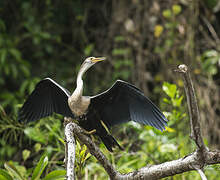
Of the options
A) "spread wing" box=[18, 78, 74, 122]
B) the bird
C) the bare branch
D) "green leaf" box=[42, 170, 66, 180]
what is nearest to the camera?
the bare branch

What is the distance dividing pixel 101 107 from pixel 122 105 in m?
0.12

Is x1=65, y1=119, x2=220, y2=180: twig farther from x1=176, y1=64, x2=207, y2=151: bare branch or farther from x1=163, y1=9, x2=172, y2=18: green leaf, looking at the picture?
x1=163, y1=9, x2=172, y2=18: green leaf

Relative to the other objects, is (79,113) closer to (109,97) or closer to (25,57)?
(109,97)

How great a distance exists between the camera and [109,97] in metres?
1.85

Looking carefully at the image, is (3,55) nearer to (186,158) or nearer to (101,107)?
(101,107)

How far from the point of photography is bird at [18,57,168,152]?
172 centimetres

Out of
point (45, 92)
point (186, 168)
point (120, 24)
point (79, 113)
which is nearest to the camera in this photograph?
point (186, 168)

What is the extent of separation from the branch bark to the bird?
0.81 feet

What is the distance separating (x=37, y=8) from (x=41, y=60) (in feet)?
1.84

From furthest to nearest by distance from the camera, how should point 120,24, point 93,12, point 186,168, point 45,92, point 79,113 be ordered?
point 93,12
point 120,24
point 45,92
point 79,113
point 186,168

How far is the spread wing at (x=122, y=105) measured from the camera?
1.75 meters

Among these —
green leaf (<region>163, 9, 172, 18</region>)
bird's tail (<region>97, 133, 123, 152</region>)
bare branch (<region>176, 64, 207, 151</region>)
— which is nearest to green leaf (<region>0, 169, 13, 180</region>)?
bird's tail (<region>97, 133, 123, 152</region>)

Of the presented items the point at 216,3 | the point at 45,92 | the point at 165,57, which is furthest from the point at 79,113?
the point at 216,3

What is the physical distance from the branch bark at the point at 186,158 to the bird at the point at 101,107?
248 mm
